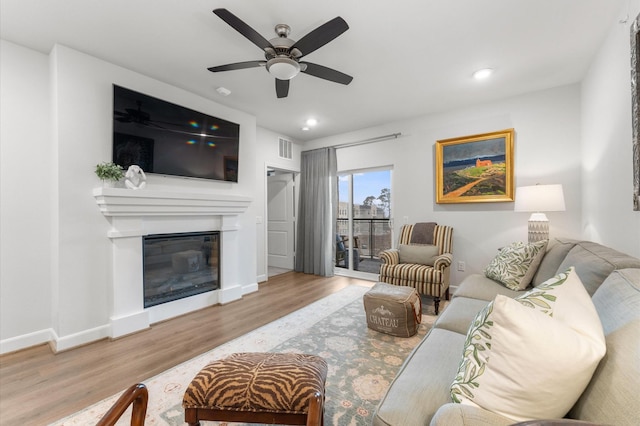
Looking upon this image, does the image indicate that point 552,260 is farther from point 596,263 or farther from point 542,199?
point 542,199

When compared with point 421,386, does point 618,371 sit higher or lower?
higher

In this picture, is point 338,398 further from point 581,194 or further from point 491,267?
point 581,194

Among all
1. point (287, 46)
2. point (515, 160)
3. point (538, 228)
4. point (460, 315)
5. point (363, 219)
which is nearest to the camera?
point (460, 315)

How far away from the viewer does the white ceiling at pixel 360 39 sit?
1.93 m

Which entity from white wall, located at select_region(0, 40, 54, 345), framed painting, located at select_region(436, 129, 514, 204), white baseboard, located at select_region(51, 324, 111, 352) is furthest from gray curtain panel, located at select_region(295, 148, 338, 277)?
white wall, located at select_region(0, 40, 54, 345)

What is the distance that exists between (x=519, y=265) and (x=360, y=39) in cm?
234

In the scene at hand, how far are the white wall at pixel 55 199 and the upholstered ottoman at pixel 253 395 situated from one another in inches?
78.3

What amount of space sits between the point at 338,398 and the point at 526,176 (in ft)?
10.9

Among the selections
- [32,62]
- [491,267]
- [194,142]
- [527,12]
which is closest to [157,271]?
[194,142]

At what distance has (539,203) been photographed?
9.28 feet

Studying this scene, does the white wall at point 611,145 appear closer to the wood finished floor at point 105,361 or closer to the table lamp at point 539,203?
the table lamp at point 539,203

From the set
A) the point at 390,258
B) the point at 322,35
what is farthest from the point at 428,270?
the point at 322,35

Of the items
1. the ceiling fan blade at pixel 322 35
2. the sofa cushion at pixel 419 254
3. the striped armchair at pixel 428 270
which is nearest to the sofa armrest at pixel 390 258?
the striped armchair at pixel 428 270

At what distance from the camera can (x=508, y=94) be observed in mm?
3342
